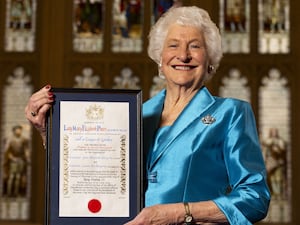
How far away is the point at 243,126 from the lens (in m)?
2.10

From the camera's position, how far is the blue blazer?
2.02 meters

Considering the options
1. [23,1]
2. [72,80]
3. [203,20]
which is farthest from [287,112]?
[203,20]

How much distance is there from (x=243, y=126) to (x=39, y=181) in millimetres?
4153

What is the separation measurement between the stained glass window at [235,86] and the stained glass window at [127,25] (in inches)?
29.9

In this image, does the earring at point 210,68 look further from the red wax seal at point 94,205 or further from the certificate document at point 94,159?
the red wax seal at point 94,205

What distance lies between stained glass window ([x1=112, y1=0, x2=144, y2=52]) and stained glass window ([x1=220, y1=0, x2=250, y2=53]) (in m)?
0.69

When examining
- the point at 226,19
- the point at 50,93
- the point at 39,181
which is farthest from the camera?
the point at 226,19

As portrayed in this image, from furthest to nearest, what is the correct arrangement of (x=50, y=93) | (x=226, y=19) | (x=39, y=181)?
1. (x=226, y=19)
2. (x=39, y=181)
3. (x=50, y=93)

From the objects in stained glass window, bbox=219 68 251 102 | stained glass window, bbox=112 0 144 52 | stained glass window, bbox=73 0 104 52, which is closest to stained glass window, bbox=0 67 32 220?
stained glass window, bbox=73 0 104 52

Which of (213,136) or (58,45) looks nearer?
(213,136)

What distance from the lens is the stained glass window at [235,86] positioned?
248 inches

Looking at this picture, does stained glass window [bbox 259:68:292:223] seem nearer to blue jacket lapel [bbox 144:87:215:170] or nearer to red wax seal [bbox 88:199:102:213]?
blue jacket lapel [bbox 144:87:215:170]

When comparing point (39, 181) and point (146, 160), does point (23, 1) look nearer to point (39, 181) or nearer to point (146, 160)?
point (39, 181)

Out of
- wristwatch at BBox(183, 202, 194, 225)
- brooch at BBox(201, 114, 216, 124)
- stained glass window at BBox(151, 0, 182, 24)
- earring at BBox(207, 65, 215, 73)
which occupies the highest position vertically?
stained glass window at BBox(151, 0, 182, 24)
